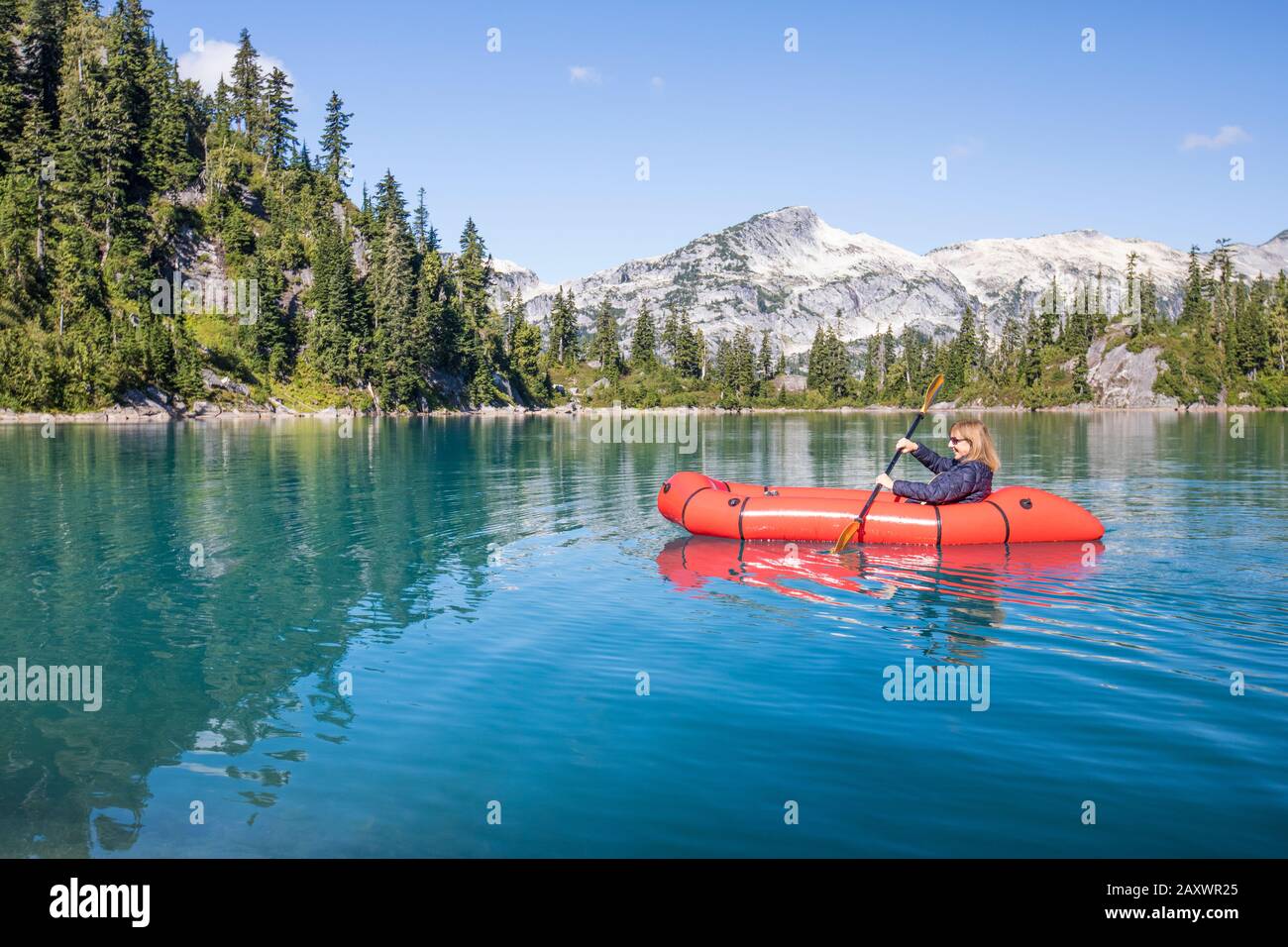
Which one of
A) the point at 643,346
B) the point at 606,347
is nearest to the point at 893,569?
the point at 606,347

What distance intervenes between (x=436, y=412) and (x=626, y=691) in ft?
403

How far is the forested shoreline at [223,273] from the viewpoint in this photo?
9775 cm

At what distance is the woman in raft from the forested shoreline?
87.7 metres

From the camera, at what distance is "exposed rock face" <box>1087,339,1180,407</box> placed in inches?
6708

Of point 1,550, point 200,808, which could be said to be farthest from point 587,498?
point 200,808

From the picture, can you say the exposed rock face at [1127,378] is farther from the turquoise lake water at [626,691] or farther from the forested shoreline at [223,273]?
the turquoise lake water at [626,691]

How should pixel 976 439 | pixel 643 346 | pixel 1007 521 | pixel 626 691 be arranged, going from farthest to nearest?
pixel 643 346, pixel 1007 521, pixel 976 439, pixel 626 691

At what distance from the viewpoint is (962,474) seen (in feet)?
66.3

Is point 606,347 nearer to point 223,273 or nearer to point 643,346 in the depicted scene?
point 643,346

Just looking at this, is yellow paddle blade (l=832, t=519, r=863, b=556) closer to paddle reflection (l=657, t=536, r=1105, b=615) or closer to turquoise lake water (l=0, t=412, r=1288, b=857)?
paddle reflection (l=657, t=536, r=1105, b=615)

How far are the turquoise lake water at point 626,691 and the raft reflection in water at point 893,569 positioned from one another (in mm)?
111

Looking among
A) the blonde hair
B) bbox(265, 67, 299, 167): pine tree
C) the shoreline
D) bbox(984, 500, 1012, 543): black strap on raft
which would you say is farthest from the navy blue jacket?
bbox(265, 67, 299, 167): pine tree

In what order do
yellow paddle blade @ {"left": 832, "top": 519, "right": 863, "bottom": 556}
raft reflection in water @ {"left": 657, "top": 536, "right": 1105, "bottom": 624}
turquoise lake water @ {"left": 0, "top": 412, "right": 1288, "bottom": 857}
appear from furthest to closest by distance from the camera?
yellow paddle blade @ {"left": 832, "top": 519, "right": 863, "bottom": 556}
raft reflection in water @ {"left": 657, "top": 536, "right": 1105, "bottom": 624}
turquoise lake water @ {"left": 0, "top": 412, "right": 1288, "bottom": 857}

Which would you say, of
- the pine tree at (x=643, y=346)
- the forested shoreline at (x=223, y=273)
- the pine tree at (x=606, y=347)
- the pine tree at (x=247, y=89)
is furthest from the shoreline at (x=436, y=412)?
the pine tree at (x=247, y=89)
